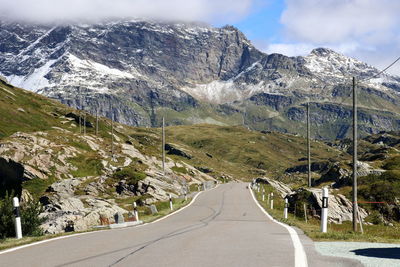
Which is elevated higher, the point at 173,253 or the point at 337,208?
the point at 173,253

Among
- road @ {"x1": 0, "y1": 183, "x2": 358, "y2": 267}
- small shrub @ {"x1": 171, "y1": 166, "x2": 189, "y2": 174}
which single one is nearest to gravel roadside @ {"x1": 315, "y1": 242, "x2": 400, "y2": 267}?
road @ {"x1": 0, "y1": 183, "x2": 358, "y2": 267}

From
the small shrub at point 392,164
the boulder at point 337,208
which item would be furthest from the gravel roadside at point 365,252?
the small shrub at point 392,164

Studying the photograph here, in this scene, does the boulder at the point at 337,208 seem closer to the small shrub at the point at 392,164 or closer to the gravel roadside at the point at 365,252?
the small shrub at the point at 392,164

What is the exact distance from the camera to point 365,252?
1027 cm

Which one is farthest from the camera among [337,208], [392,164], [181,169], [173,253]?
[181,169]

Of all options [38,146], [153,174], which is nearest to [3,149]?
[38,146]

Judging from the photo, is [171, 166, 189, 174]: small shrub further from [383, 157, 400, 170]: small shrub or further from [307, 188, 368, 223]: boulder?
[307, 188, 368, 223]: boulder

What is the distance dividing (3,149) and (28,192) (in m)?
8.15

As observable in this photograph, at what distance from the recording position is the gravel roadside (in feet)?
29.0

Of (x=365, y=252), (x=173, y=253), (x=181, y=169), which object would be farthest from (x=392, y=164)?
(x=173, y=253)

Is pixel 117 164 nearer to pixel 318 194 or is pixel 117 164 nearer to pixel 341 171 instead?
pixel 341 171

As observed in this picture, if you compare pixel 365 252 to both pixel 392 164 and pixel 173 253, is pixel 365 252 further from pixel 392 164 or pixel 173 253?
pixel 392 164

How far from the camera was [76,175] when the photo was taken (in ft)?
180

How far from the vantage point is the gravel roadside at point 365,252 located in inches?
348
